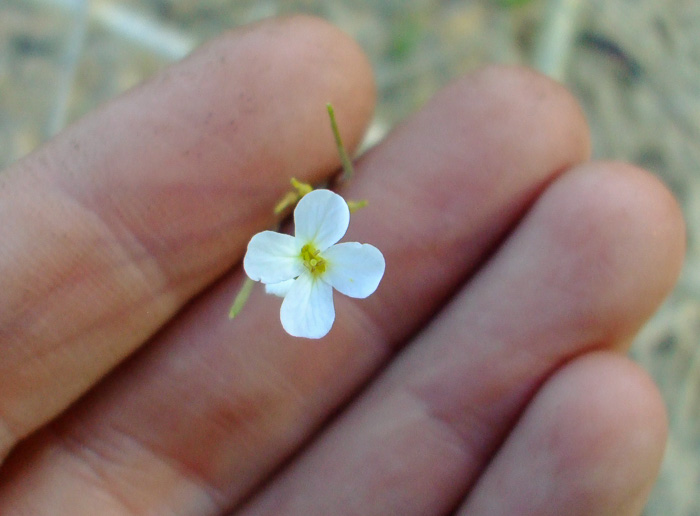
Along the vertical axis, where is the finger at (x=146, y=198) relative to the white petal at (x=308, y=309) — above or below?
above

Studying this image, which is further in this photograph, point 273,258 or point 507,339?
point 507,339

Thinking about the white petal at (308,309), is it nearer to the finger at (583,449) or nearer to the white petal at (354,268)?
the white petal at (354,268)

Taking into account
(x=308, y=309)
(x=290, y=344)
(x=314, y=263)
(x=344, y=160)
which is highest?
(x=344, y=160)

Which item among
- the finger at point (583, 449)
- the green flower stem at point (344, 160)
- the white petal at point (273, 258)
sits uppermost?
the green flower stem at point (344, 160)

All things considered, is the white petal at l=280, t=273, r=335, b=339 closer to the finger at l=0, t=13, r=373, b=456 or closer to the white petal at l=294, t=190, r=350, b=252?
the white petal at l=294, t=190, r=350, b=252

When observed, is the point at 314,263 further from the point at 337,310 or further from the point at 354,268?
the point at 337,310

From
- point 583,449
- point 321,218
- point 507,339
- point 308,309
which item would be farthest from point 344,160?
point 583,449

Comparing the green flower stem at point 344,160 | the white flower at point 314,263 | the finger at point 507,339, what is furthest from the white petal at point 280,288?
the finger at point 507,339
